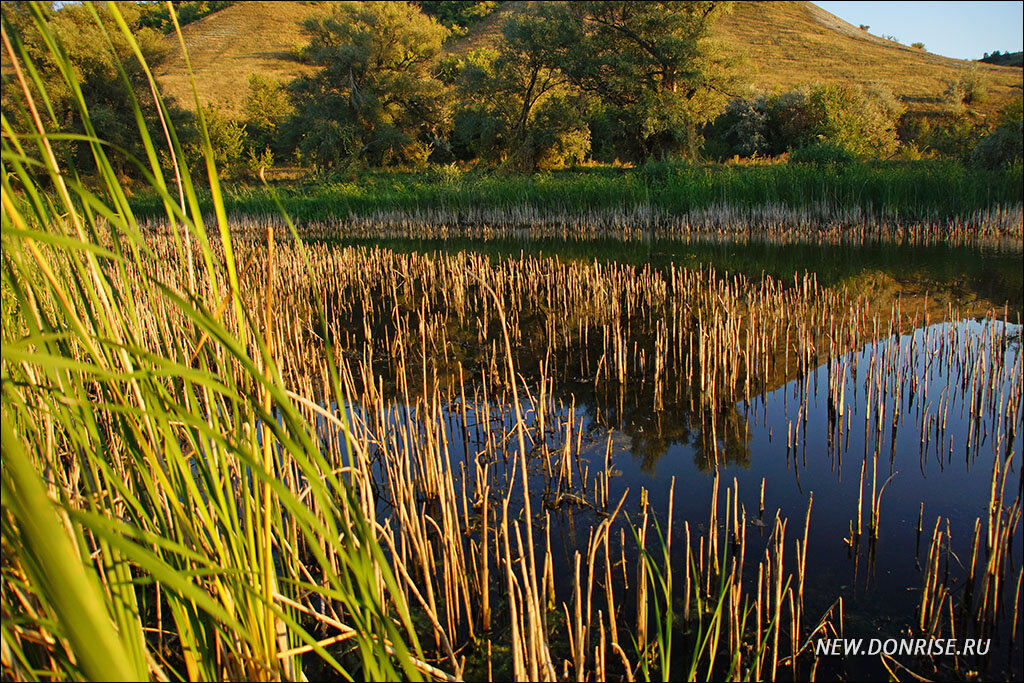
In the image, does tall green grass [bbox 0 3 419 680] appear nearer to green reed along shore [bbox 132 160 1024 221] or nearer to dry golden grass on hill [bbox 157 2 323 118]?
green reed along shore [bbox 132 160 1024 221]

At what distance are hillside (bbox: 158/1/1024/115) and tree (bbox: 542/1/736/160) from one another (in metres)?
2.66

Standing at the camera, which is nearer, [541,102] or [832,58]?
[541,102]

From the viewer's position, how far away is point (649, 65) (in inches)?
1351

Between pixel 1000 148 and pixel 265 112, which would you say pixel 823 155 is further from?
pixel 265 112

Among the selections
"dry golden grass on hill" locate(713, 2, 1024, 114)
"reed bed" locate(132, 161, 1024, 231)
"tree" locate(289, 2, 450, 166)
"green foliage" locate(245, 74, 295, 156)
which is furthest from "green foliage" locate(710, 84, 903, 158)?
"green foliage" locate(245, 74, 295, 156)

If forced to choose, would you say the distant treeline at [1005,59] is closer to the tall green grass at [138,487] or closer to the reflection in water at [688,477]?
the reflection in water at [688,477]

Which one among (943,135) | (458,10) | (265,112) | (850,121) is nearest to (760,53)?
(850,121)

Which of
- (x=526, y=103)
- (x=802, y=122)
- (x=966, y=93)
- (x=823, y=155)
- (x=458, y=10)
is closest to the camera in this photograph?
(x=823, y=155)

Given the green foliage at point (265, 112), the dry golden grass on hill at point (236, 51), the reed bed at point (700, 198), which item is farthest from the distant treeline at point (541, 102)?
the dry golden grass on hill at point (236, 51)

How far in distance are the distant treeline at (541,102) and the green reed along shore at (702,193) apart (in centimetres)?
685

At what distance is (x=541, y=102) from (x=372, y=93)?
1330 cm

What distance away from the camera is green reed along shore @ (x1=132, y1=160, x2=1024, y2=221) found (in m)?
17.1

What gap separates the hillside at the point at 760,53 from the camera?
162 ft

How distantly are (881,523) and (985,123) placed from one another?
4656 centimetres
